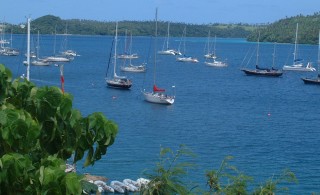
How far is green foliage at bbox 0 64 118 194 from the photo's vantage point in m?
4.70

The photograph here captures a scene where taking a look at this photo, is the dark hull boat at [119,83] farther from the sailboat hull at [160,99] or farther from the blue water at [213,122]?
the sailboat hull at [160,99]

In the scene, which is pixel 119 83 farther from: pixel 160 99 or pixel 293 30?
pixel 293 30

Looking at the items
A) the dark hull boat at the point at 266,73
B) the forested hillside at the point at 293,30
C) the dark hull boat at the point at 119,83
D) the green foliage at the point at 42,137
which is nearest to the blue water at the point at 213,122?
the dark hull boat at the point at 119,83

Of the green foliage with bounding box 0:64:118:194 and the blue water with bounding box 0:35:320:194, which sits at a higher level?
the green foliage with bounding box 0:64:118:194

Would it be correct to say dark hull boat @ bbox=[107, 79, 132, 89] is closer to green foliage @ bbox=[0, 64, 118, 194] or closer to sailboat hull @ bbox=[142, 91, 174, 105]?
sailboat hull @ bbox=[142, 91, 174, 105]

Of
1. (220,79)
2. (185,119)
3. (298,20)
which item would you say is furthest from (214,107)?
(298,20)

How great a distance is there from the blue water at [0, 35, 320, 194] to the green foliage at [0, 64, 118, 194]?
13.6 m

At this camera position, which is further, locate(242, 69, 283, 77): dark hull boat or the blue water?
locate(242, 69, 283, 77): dark hull boat

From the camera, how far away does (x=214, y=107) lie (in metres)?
49.6

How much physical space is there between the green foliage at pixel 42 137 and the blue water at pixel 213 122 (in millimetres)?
13606

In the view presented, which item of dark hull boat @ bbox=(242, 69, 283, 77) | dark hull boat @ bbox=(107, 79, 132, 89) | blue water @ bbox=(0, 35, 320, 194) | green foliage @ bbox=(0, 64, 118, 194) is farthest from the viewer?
dark hull boat @ bbox=(242, 69, 283, 77)

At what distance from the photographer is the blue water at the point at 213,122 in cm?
2803

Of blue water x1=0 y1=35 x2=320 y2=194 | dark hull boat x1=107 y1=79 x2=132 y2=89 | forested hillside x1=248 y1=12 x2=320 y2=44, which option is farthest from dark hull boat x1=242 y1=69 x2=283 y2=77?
forested hillside x1=248 y1=12 x2=320 y2=44

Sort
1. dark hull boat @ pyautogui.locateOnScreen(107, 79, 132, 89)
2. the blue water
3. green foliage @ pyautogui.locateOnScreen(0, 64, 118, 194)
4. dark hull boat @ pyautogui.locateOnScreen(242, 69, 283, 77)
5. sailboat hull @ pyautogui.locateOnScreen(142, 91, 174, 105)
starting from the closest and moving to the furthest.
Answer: green foliage @ pyautogui.locateOnScreen(0, 64, 118, 194), the blue water, sailboat hull @ pyautogui.locateOnScreen(142, 91, 174, 105), dark hull boat @ pyautogui.locateOnScreen(107, 79, 132, 89), dark hull boat @ pyautogui.locateOnScreen(242, 69, 283, 77)
